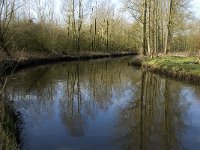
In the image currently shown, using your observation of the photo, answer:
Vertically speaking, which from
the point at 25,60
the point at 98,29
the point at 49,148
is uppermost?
the point at 98,29

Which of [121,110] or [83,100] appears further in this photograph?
[83,100]

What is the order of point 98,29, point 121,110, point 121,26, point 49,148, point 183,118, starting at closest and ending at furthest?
point 49,148 < point 183,118 < point 121,110 < point 98,29 < point 121,26

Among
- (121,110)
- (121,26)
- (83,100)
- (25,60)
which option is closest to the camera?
(121,110)

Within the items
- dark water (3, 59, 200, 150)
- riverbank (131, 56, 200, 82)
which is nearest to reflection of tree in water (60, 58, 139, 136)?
dark water (3, 59, 200, 150)

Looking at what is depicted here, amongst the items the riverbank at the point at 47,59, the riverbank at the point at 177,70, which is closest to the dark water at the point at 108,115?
the riverbank at the point at 177,70

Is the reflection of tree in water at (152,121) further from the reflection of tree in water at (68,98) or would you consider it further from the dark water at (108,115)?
the reflection of tree in water at (68,98)

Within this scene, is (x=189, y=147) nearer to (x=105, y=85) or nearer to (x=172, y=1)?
(x=105, y=85)

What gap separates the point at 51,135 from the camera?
10.2 metres

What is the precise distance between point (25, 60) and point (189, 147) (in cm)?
2468

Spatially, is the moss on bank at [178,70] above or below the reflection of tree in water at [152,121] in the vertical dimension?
above

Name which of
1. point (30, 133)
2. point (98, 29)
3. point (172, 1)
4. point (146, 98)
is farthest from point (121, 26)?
point (30, 133)

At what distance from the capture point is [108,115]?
42.8ft

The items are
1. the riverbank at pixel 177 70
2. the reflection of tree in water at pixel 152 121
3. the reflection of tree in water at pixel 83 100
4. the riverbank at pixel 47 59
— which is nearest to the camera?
Answer: the reflection of tree in water at pixel 152 121

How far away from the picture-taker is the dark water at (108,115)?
9.59 m
